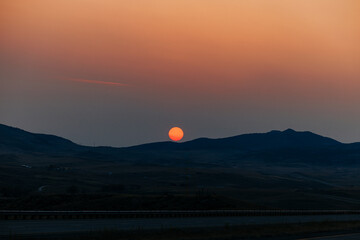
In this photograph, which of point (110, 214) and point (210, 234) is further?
point (110, 214)

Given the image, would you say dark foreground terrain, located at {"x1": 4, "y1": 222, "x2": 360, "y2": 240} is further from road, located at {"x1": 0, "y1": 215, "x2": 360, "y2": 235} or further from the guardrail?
the guardrail

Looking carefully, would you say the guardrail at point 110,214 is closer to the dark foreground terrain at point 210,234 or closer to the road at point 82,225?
the road at point 82,225

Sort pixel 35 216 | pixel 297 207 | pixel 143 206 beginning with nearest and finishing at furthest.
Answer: pixel 35 216 < pixel 143 206 < pixel 297 207

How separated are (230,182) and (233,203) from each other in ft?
355

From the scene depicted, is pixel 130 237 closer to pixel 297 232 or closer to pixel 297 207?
pixel 297 232

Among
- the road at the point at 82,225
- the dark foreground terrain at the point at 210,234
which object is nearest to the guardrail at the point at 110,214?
the road at the point at 82,225

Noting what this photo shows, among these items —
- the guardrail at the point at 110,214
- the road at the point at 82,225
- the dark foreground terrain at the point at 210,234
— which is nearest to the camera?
the dark foreground terrain at the point at 210,234

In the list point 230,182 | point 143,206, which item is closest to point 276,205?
point 143,206

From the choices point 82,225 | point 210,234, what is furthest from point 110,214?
point 210,234

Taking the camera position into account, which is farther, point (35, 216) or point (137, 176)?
point (137, 176)

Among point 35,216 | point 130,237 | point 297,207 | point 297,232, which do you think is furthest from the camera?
point 297,207

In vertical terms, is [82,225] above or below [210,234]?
above

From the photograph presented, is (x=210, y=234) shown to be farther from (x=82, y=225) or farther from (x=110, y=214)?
(x=110, y=214)

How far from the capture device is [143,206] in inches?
3039
